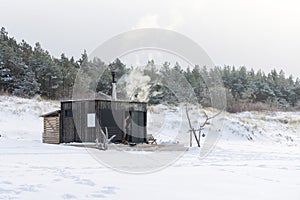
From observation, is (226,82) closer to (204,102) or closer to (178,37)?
(204,102)

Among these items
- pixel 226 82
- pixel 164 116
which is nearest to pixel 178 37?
pixel 164 116

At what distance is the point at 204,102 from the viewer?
41.6 m

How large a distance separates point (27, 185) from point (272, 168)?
7339mm

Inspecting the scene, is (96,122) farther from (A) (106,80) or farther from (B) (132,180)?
(A) (106,80)

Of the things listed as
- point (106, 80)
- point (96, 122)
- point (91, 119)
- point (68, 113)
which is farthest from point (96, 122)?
point (106, 80)

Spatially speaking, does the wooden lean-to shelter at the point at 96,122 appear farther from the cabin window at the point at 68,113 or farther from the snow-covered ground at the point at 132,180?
the snow-covered ground at the point at 132,180

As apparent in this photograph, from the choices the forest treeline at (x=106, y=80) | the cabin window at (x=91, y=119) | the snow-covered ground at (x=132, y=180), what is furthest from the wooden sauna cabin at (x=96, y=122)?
the forest treeline at (x=106, y=80)

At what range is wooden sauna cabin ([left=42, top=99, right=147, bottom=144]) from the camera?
1792 centimetres

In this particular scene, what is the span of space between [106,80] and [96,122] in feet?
82.8

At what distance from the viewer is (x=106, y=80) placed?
42688 mm

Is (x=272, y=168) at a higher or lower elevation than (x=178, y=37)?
lower

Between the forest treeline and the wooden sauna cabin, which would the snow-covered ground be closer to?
the wooden sauna cabin

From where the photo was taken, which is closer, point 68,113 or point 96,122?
point 96,122

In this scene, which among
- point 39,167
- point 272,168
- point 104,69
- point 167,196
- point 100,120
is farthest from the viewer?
point 104,69
